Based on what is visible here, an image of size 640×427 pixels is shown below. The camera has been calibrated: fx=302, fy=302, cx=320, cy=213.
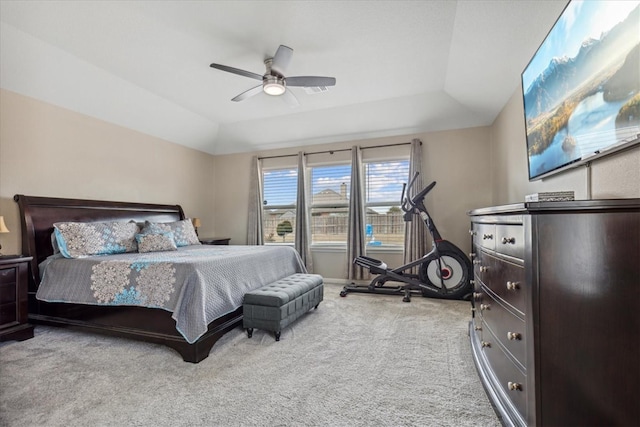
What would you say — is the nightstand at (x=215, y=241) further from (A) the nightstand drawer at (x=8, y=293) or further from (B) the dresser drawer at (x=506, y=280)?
(B) the dresser drawer at (x=506, y=280)

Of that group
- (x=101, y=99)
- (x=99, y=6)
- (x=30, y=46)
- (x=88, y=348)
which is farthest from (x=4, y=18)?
(x=88, y=348)

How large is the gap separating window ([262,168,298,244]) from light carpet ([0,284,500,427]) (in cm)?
307

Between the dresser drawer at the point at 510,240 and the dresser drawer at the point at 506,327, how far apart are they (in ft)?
0.95

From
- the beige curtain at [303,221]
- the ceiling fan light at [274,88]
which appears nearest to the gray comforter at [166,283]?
the ceiling fan light at [274,88]

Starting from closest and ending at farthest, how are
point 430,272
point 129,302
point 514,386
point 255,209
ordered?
point 514,386 → point 129,302 → point 430,272 → point 255,209

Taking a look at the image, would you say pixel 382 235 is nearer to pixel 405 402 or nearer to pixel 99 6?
pixel 405 402

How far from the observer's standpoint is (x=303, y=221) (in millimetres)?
5590

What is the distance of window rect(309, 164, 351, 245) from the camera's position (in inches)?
217

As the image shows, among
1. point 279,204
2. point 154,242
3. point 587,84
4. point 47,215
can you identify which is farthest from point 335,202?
point 587,84

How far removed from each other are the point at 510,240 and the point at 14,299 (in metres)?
4.14

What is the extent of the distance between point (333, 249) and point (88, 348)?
3.68 metres

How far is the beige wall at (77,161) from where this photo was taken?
10.9 ft

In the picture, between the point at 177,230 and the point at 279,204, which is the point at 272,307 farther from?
the point at 279,204

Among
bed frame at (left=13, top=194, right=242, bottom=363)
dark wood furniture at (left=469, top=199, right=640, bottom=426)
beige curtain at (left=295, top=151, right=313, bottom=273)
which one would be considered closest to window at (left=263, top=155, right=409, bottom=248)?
beige curtain at (left=295, top=151, right=313, bottom=273)
